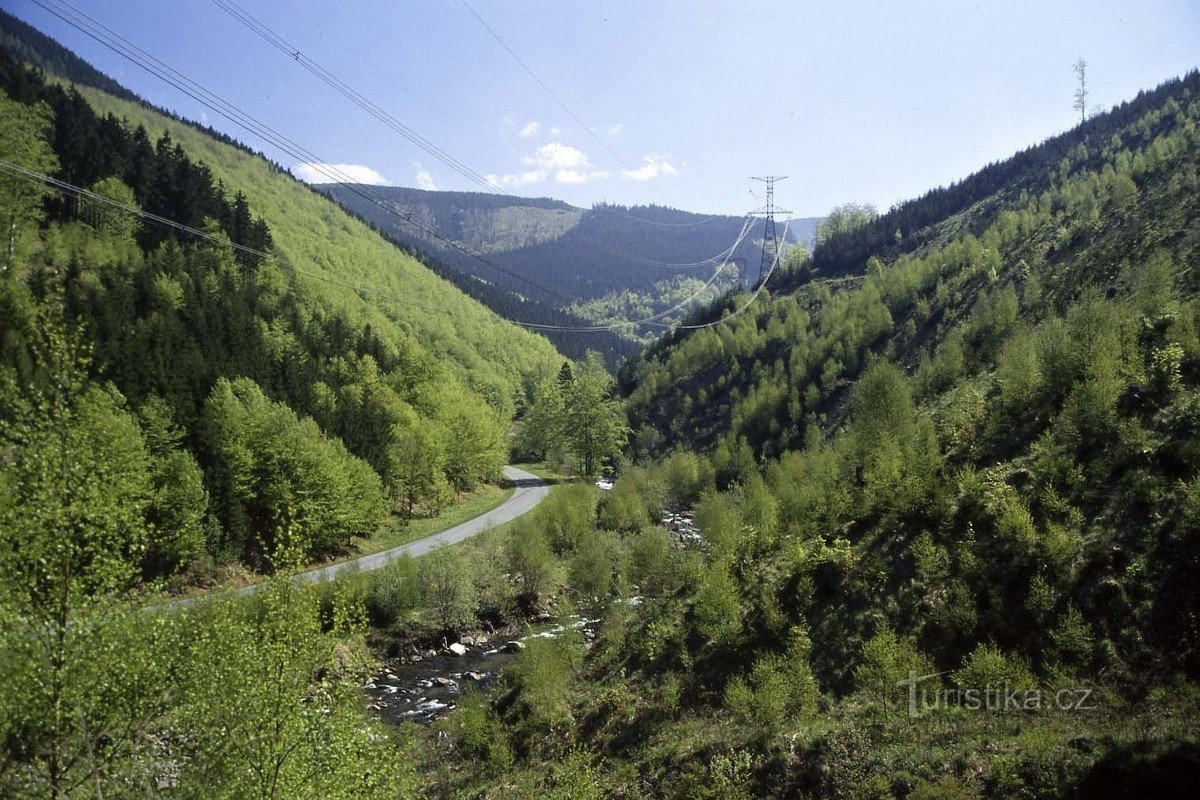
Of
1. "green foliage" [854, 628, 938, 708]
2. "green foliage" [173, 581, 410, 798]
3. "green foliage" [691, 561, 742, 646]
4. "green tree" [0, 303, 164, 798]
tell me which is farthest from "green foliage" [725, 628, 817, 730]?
"green tree" [0, 303, 164, 798]

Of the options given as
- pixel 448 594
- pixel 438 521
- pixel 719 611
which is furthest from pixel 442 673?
pixel 438 521

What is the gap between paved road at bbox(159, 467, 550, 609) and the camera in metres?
40.0

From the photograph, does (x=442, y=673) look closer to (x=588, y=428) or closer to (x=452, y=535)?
(x=452, y=535)

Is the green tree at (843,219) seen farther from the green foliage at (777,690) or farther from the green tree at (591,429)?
the green foliage at (777,690)

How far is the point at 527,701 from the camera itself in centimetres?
2677

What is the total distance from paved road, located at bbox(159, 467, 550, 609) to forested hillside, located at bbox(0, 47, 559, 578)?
3.43 m

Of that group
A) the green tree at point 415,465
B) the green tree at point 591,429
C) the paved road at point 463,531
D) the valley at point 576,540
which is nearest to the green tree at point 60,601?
the valley at point 576,540

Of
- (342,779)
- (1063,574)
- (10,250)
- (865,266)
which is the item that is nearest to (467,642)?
(342,779)

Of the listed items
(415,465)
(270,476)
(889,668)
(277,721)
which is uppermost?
(270,476)

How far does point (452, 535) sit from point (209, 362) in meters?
25.1

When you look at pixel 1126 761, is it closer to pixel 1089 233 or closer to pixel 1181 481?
pixel 1181 481

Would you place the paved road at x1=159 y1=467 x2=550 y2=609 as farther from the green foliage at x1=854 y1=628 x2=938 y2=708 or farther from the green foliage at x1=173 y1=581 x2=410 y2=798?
the green foliage at x1=854 y1=628 x2=938 y2=708

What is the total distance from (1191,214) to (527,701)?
184ft

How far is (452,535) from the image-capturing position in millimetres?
55406
